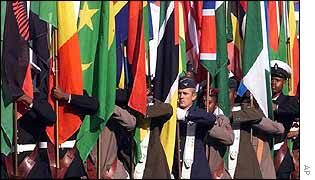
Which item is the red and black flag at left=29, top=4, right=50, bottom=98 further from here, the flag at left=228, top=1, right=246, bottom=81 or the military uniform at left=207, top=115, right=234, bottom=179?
the flag at left=228, top=1, right=246, bottom=81

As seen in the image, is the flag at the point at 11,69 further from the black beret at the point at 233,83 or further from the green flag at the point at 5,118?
the black beret at the point at 233,83

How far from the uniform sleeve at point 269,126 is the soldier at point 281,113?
0.14 m

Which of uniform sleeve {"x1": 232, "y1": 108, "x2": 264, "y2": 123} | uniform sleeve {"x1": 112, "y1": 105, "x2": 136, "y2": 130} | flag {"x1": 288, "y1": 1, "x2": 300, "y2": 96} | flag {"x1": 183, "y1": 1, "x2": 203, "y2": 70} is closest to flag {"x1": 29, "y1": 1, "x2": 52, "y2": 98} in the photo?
uniform sleeve {"x1": 112, "y1": 105, "x2": 136, "y2": 130}

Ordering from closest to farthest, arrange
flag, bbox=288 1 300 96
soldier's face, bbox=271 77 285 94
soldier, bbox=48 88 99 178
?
1. soldier, bbox=48 88 99 178
2. soldier's face, bbox=271 77 285 94
3. flag, bbox=288 1 300 96

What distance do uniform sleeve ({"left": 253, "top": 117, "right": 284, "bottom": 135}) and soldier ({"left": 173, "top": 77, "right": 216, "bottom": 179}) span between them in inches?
17.8

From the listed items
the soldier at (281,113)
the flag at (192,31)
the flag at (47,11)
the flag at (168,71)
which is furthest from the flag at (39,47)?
the soldier at (281,113)

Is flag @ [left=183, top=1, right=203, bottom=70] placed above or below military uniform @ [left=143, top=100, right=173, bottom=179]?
above

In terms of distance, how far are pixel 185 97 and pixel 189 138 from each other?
340 millimetres

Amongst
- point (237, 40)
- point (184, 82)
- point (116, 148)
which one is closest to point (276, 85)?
point (237, 40)

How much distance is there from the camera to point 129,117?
464cm

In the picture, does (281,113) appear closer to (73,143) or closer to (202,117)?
(202,117)

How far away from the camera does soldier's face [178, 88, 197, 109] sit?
4873 mm
